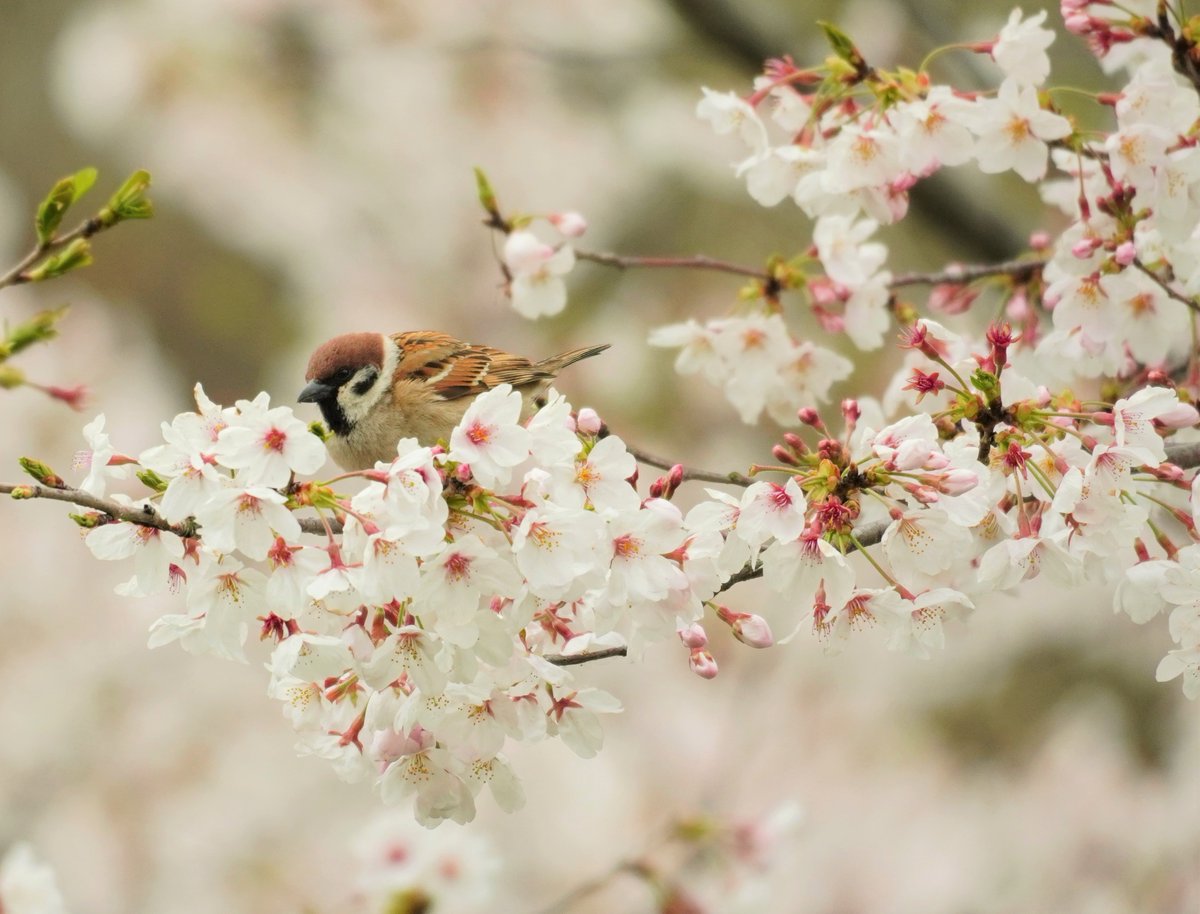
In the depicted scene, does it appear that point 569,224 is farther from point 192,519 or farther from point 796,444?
point 192,519

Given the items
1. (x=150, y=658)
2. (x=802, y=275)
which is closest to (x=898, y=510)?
(x=802, y=275)

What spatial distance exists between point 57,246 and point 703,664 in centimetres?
97

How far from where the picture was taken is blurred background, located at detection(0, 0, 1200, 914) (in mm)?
5492

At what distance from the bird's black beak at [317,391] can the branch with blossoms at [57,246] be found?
1.28 m

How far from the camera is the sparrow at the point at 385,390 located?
3045 mm

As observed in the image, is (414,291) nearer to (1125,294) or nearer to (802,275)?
(802,275)

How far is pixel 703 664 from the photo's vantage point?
5.70 feet

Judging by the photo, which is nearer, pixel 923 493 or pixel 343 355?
pixel 923 493

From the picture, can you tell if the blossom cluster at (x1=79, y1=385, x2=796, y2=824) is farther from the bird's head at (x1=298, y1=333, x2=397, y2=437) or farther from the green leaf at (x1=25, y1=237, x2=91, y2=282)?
the bird's head at (x1=298, y1=333, x2=397, y2=437)

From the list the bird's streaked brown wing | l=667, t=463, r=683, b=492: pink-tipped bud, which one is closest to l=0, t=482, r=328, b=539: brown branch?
l=667, t=463, r=683, b=492: pink-tipped bud

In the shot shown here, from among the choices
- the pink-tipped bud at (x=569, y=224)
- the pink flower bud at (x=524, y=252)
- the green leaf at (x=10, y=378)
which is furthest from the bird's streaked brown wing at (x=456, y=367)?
the green leaf at (x=10, y=378)

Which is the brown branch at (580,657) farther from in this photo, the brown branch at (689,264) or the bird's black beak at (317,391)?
the bird's black beak at (317,391)

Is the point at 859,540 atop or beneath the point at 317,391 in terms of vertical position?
atop

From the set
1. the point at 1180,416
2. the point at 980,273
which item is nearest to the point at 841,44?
the point at 980,273
